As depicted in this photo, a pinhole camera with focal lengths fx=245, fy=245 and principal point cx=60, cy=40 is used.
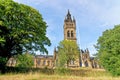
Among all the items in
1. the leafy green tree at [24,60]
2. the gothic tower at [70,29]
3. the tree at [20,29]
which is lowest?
the leafy green tree at [24,60]

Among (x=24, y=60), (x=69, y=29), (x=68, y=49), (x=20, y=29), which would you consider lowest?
(x=24, y=60)

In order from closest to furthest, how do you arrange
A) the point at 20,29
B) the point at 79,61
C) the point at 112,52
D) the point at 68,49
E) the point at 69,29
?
1. the point at 20,29
2. the point at 112,52
3. the point at 68,49
4. the point at 79,61
5. the point at 69,29

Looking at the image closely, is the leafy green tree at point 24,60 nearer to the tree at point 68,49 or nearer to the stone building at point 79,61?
the tree at point 68,49

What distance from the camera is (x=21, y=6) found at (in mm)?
35812

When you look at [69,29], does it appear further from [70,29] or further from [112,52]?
[112,52]

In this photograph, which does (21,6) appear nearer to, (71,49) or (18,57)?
(18,57)

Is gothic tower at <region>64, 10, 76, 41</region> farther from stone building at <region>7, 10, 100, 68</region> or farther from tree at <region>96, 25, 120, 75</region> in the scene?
tree at <region>96, 25, 120, 75</region>

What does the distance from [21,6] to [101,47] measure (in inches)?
580

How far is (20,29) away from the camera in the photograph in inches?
1310

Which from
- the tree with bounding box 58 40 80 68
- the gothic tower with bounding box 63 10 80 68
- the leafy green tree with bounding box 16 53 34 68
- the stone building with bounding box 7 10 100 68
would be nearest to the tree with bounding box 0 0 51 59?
the leafy green tree with bounding box 16 53 34 68

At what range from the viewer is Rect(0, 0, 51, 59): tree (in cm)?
3189

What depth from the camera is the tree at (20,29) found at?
105 feet

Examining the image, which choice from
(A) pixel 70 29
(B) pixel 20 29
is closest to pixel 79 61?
(A) pixel 70 29

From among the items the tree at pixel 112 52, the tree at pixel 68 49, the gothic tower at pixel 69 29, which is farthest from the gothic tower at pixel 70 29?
the tree at pixel 112 52
